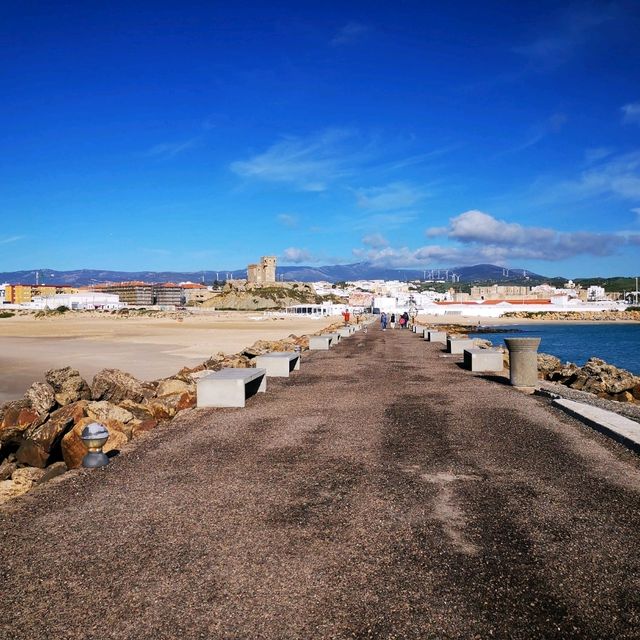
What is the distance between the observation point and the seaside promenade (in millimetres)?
3672

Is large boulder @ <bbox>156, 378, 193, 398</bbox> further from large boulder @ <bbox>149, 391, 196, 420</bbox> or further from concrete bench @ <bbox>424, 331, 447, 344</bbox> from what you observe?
concrete bench @ <bbox>424, 331, 447, 344</bbox>

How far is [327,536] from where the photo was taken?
16.0ft

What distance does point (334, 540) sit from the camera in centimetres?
479

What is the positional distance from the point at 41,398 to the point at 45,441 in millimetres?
3880

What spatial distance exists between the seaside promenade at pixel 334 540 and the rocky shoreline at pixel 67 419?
0.95m

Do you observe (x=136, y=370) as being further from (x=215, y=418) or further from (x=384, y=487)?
(x=384, y=487)

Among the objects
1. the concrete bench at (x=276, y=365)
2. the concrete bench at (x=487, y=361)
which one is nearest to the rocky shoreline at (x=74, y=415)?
the concrete bench at (x=276, y=365)

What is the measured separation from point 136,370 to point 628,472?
1928 centimetres

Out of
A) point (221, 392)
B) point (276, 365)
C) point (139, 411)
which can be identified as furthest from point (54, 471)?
point (276, 365)

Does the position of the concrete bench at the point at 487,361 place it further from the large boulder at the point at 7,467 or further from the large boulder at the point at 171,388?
the large boulder at the point at 7,467

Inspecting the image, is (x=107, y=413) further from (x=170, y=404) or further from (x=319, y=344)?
(x=319, y=344)

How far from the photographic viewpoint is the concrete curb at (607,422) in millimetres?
7715

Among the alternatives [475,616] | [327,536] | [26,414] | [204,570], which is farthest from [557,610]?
[26,414]

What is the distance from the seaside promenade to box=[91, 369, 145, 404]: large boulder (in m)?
4.95
